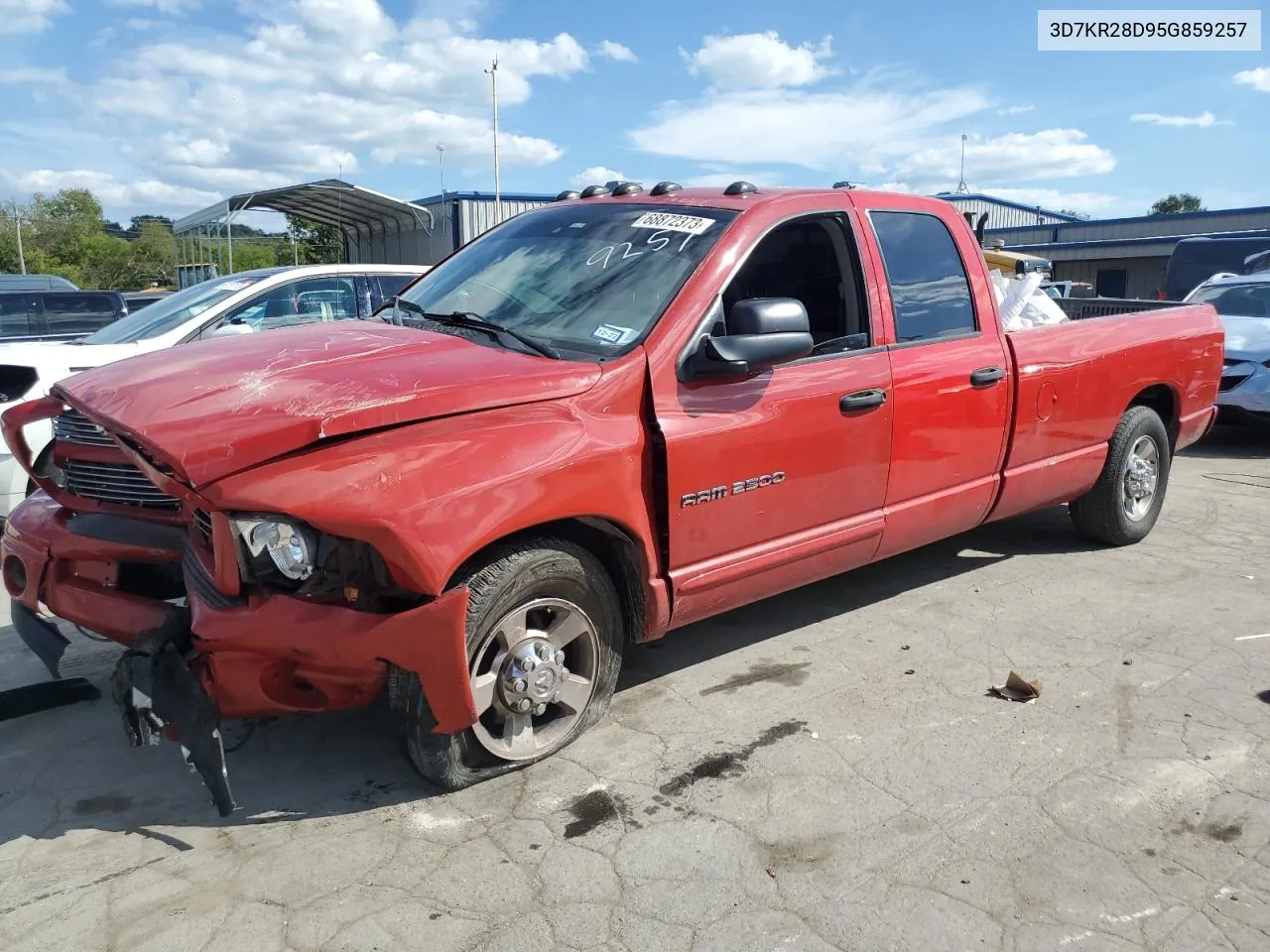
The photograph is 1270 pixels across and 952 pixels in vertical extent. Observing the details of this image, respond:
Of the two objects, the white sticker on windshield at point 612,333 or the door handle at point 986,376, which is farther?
the door handle at point 986,376

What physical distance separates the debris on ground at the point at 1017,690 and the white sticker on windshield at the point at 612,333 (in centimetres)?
204

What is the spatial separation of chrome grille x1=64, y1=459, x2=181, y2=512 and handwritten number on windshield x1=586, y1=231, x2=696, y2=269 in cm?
178

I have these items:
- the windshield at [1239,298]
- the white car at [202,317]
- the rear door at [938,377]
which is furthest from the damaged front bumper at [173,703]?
the windshield at [1239,298]

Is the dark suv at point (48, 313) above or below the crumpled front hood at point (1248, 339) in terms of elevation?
above

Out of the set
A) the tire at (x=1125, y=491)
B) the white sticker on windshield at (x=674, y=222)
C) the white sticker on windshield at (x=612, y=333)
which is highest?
the white sticker on windshield at (x=674, y=222)

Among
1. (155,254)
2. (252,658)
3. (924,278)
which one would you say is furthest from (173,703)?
(155,254)

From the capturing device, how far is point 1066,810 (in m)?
3.12

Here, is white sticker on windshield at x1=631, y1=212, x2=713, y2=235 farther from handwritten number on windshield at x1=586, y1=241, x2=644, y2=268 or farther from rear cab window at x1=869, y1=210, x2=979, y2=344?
rear cab window at x1=869, y1=210, x2=979, y2=344

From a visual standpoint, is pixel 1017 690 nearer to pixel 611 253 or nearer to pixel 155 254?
pixel 611 253

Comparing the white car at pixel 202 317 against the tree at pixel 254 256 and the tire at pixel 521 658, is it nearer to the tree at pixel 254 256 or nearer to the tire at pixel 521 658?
the tire at pixel 521 658

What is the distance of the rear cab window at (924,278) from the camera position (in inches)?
171

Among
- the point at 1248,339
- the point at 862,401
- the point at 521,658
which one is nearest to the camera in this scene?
the point at 521,658

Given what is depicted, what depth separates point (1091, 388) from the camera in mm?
5184

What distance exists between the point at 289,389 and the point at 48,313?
955 cm
